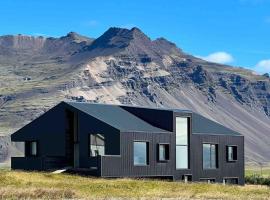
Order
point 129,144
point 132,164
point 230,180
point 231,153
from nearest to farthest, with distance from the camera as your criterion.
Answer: point 129,144
point 132,164
point 230,180
point 231,153

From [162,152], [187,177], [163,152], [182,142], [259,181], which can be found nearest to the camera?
[162,152]

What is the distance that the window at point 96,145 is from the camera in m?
63.4

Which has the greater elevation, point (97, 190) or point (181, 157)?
point (181, 157)

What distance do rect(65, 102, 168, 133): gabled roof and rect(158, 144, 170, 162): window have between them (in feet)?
5.27

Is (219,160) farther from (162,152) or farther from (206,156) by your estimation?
(162,152)

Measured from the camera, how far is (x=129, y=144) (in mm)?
61438

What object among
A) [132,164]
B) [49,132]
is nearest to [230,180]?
[132,164]

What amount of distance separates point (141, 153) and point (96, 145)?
177 inches

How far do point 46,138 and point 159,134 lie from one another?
41.1 feet

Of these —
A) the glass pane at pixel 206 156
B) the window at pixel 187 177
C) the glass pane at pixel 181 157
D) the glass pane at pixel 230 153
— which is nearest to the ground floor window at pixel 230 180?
the glass pane at pixel 230 153

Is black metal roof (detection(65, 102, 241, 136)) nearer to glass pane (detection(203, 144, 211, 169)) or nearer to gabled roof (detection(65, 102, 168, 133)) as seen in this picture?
gabled roof (detection(65, 102, 168, 133))

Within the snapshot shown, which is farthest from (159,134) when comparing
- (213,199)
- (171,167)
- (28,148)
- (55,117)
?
(213,199)

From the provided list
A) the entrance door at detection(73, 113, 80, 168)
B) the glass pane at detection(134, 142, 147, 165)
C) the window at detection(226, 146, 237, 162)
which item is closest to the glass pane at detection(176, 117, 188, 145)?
the glass pane at detection(134, 142, 147, 165)

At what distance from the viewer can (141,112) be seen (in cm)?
6906
